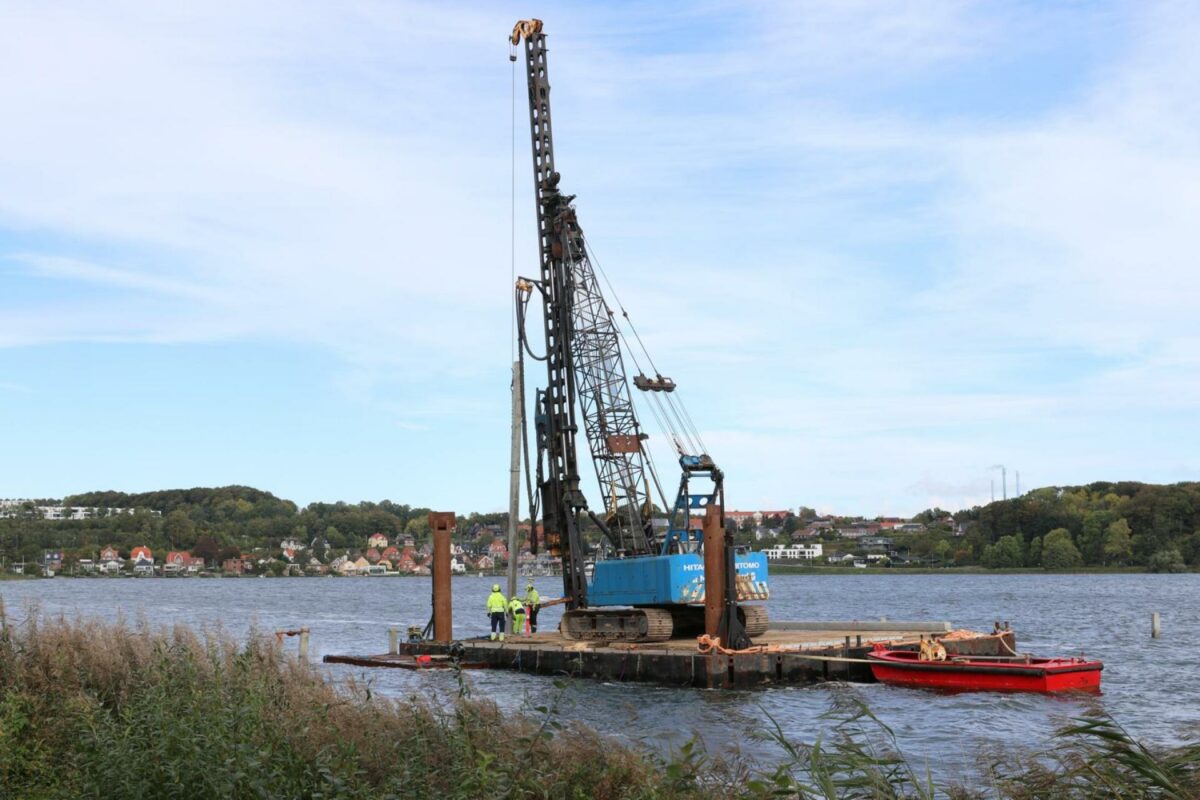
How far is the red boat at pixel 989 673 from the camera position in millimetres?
24625

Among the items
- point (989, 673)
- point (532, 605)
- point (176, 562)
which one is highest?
point (532, 605)

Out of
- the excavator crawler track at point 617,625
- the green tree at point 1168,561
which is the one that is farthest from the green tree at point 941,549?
the excavator crawler track at point 617,625

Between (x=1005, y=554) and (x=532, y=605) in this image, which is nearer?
(x=532, y=605)

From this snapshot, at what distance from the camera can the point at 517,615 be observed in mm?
33531

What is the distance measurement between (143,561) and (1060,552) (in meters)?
121

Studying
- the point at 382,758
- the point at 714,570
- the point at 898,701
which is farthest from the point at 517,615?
the point at 382,758

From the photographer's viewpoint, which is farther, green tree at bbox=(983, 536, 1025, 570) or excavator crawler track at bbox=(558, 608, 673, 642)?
green tree at bbox=(983, 536, 1025, 570)

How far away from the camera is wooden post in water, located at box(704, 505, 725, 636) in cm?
2594

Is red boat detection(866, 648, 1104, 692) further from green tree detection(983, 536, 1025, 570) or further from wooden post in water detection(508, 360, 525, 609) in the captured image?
green tree detection(983, 536, 1025, 570)

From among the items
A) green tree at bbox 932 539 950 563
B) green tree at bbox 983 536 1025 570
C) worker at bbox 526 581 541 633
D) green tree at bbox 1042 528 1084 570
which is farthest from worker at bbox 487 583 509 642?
green tree at bbox 932 539 950 563

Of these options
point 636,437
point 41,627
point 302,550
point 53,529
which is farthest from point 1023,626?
point 53,529

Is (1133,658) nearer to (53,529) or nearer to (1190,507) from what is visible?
(1190,507)

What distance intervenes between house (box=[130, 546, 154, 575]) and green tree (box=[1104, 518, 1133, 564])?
12335cm

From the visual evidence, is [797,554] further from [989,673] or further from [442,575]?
[989,673]
